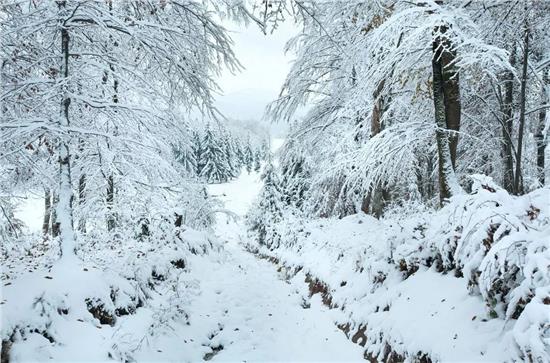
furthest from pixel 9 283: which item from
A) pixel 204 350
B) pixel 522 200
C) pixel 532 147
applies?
pixel 532 147

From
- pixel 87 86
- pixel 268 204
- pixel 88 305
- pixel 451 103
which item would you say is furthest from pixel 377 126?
pixel 268 204

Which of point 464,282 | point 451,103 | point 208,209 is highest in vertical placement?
point 451,103

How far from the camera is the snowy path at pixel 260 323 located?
20.2ft

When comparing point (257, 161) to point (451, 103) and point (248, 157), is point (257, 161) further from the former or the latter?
point (451, 103)

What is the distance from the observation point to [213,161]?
68.9 metres

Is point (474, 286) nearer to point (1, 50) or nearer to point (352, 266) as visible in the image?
point (352, 266)

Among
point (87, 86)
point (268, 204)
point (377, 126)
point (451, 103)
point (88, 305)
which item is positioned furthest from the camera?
point (268, 204)

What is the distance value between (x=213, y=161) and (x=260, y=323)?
6266 centimetres

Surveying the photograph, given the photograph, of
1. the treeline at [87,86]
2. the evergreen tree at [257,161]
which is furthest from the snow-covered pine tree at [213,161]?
the treeline at [87,86]

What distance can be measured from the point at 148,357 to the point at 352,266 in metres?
5.14

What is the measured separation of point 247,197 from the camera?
222ft

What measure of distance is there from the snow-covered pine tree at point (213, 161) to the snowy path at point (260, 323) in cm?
5252

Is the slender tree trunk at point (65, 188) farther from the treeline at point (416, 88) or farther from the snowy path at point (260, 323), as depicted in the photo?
the treeline at point (416, 88)

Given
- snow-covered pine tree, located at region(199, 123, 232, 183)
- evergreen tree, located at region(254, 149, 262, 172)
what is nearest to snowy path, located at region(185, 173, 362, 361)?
snow-covered pine tree, located at region(199, 123, 232, 183)
